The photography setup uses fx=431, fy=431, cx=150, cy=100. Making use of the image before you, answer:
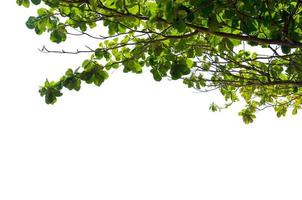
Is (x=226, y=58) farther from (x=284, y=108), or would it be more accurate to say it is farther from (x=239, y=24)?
(x=284, y=108)

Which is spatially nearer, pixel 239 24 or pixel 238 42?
pixel 239 24

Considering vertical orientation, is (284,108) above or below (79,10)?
above

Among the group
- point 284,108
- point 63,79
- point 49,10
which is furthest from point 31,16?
point 284,108

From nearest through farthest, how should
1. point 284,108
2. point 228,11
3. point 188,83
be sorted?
point 228,11, point 188,83, point 284,108

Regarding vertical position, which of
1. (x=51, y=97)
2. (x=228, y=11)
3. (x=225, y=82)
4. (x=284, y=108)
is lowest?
(x=51, y=97)

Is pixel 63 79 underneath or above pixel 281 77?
underneath

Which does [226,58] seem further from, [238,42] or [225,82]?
[238,42]

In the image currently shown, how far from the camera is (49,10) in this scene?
5160 mm

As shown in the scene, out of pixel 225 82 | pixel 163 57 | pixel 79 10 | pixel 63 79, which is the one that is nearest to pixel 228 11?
pixel 163 57

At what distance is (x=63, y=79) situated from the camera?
5105 millimetres

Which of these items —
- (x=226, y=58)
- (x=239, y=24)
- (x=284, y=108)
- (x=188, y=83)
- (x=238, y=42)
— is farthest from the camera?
(x=284, y=108)

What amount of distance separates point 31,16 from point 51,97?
3.11 feet

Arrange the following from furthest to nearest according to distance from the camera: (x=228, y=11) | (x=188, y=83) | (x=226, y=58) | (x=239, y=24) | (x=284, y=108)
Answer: (x=284, y=108), (x=188, y=83), (x=226, y=58), (x=239, y=24), (x=228, y=11)

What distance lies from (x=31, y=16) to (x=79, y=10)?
0.55 meters
